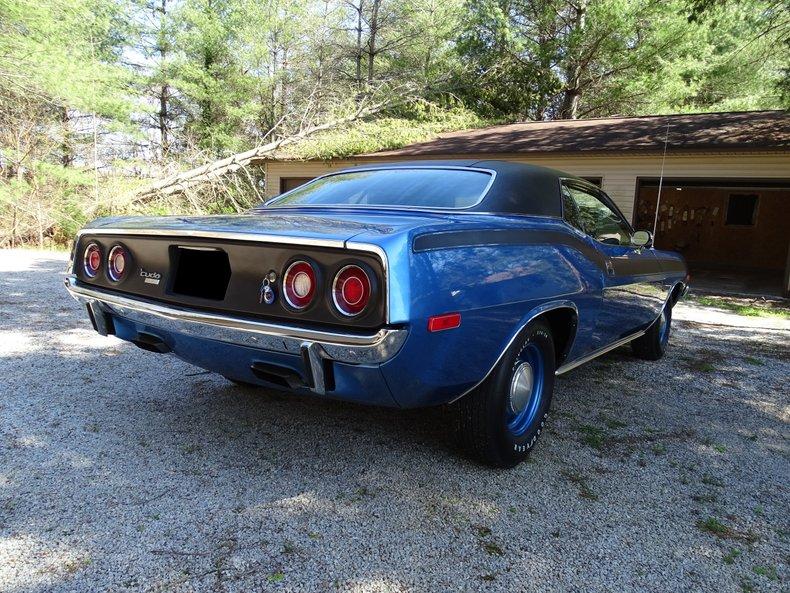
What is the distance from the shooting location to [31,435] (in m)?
2.87

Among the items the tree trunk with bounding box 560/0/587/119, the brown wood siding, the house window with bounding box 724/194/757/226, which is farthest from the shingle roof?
the tree trunk with bounding box 560/0/587/119

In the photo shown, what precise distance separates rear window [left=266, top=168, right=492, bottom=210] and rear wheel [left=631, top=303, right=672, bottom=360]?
2679 mm

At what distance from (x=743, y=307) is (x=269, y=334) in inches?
381

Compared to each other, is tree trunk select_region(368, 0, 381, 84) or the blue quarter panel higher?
tree trunk select_region(368, 0, 381, 84)

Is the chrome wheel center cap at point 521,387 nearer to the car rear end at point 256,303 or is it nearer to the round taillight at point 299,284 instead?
the car rear end at point 256,303

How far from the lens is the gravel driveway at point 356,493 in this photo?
1966 mm

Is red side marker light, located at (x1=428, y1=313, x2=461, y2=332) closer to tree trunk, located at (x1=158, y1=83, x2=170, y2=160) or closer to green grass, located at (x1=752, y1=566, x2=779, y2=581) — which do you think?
green grass, located at (x1=752, y1=566, x2=779, y2=581)

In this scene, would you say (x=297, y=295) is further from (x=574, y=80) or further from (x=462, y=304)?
(x=574, y=80)

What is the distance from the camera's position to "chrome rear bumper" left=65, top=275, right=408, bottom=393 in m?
1.99

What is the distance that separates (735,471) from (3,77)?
587 inches

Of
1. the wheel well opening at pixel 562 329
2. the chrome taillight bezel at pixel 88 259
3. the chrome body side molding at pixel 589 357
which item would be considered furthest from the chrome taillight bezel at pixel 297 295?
the chrome body side molding at pixel 589 357

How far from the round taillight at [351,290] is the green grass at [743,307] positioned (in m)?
8.65

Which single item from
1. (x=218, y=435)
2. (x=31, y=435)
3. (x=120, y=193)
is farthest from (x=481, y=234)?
(x=120, y=193)

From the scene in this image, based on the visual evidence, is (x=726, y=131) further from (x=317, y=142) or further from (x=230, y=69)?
(x=230, y=69)
